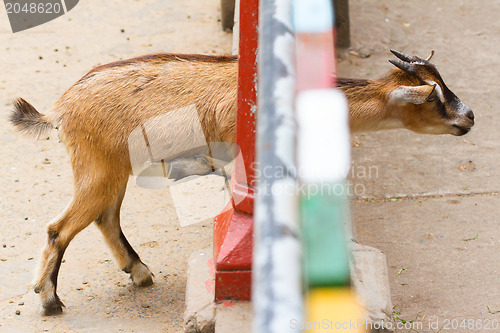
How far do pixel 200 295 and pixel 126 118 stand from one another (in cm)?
113

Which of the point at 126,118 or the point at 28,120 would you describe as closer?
the point at 126,118

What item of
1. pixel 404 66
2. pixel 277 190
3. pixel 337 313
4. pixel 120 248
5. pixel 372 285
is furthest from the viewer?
pixel 120 248

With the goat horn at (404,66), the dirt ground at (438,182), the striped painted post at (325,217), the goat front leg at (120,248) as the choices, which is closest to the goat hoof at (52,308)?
the goat front leg at (120,248)

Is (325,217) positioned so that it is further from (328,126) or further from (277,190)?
(277,190)

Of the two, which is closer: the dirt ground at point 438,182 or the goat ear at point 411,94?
the dirt ground at point 438,182

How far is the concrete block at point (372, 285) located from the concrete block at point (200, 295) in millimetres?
720

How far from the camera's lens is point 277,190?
3.28 feet

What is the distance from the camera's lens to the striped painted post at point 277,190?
0.89 metres

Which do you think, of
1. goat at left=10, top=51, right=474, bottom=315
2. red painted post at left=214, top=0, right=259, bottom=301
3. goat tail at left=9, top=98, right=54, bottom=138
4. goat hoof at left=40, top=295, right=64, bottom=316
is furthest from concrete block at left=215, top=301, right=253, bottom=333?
goat tail at left=9, top=98, right=54, bottom=138

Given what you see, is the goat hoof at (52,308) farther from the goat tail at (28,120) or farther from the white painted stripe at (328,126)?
the white painted stripe at (328,126)

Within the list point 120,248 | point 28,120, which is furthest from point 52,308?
point 28,120

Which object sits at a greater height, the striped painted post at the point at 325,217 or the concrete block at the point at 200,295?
the striped painted post at the point at 325,217

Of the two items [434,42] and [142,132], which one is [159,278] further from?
[434,42]

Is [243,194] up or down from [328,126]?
down
